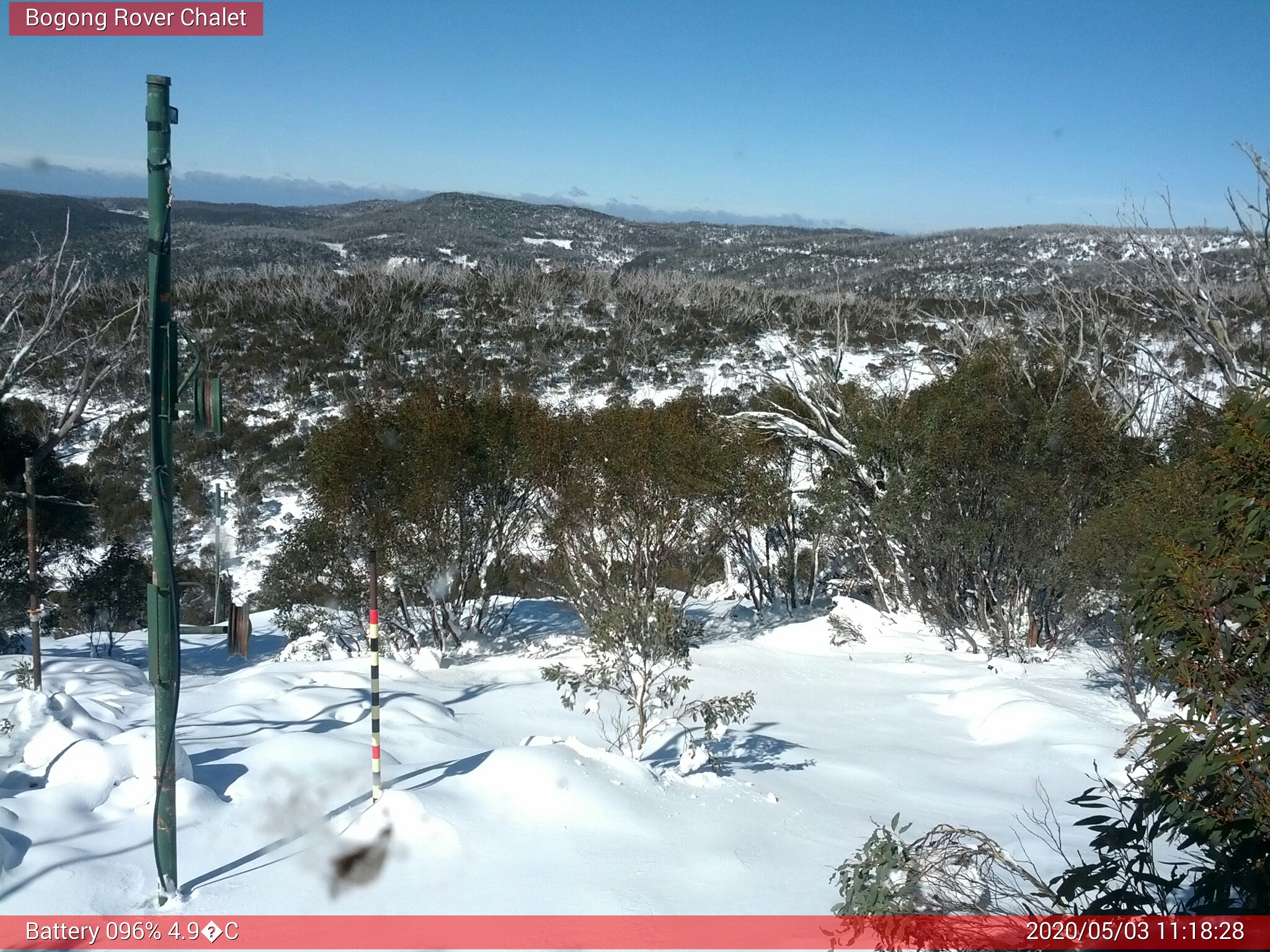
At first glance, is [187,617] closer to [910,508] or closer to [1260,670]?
[910,508]

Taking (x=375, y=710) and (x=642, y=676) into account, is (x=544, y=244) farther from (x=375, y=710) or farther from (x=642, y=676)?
(x=375, y=710)

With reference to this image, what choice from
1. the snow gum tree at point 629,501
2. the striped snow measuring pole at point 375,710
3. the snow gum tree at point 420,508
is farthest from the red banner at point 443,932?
the snow gum tree at point 420,508

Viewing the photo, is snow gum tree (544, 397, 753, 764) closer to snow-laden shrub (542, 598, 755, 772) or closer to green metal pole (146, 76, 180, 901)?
snow-laden shrub (542, 598, 755, 772)

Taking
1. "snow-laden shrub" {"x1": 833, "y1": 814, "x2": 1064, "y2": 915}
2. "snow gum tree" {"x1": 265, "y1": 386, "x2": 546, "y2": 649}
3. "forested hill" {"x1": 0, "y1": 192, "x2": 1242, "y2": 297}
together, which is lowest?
"snow gum tree" {"x1": 265, "y1": 386, "x2": 546, "y2": 649}

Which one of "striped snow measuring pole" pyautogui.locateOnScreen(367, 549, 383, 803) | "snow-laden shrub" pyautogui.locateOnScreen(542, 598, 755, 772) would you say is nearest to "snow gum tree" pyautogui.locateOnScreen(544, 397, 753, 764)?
"snow-laden shrub" pyautogui.locateOnScreen(542, 598, 755, 772)

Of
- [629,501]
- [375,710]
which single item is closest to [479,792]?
[375,710]

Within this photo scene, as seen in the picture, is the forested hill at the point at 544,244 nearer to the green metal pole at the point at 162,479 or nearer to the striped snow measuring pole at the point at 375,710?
the striped snow measuring pole at the point at 375,710

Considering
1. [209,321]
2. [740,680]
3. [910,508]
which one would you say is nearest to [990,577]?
[910,508]
